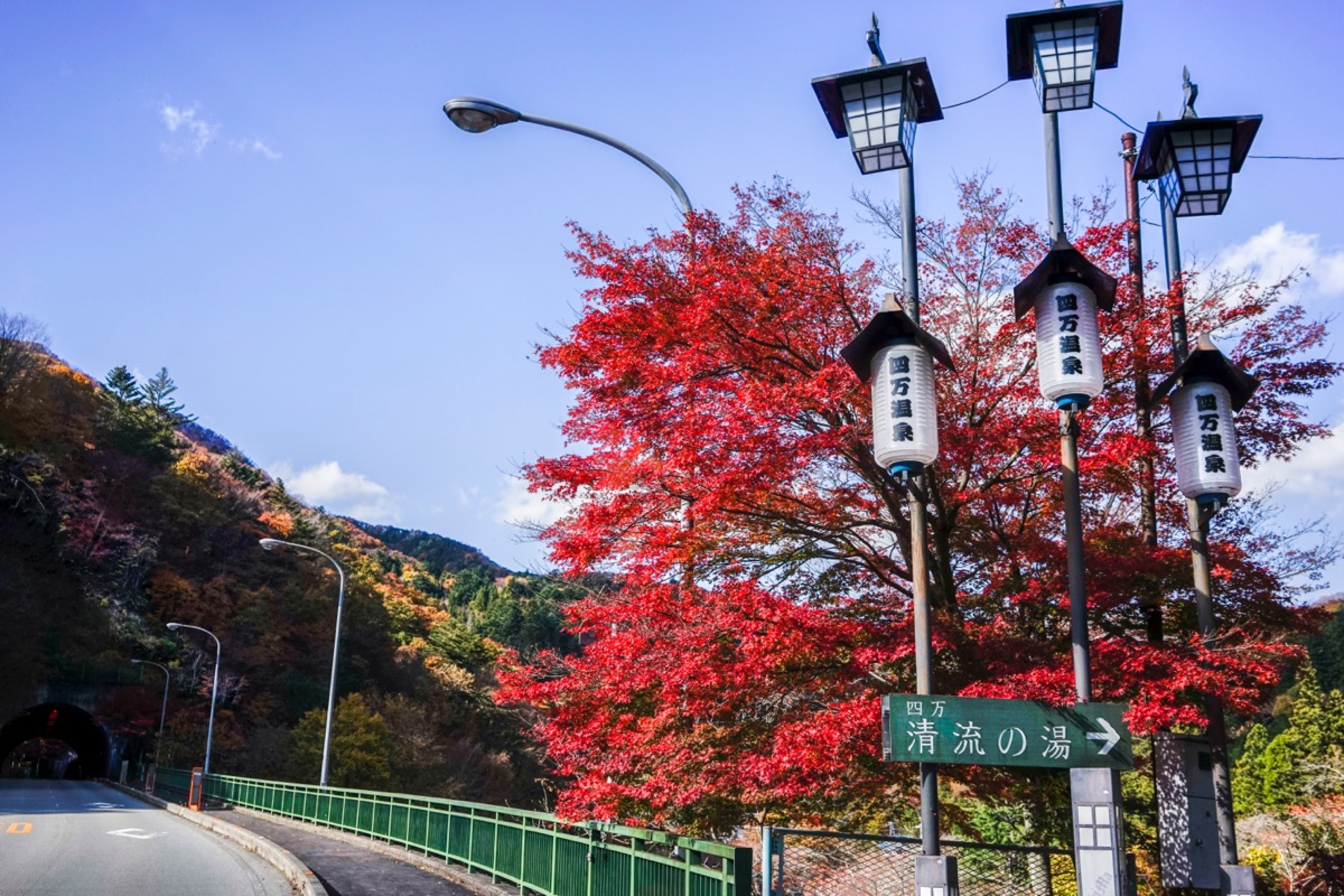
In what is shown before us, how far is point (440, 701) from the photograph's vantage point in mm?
61344

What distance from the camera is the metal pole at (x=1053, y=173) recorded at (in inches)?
347

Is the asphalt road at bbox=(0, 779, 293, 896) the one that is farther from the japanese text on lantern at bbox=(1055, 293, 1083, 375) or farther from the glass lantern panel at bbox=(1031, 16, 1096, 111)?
the glass lantern panel at bbox=(1031, 16, 1096, 111)

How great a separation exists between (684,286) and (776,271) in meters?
1.25

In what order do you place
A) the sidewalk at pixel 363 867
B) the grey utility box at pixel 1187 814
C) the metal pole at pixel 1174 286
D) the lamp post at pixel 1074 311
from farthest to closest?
the sidewalk at pixel 363 867
the metal pole at pixel 1174 286
the grey utility box at pixel 1187 814
the lamp post at pixel 1074 311

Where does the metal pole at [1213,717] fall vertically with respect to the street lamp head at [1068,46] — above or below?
below

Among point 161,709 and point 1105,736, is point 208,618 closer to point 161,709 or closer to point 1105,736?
point 161,709

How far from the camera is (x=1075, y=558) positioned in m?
7.85

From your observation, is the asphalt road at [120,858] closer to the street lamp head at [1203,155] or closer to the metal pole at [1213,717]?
the metal pole at [1213,717]

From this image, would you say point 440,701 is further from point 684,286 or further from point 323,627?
point 684,286

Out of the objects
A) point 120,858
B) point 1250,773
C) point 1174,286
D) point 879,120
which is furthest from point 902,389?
point 1250,773

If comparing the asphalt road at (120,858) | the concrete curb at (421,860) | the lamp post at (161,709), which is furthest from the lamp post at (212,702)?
the concrete curb at (421,860)

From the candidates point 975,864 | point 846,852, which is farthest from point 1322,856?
point 846,852

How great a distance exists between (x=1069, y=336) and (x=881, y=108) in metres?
2.59

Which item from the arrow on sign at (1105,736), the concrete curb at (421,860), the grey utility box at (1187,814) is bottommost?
the concrete curb at (421,860)
